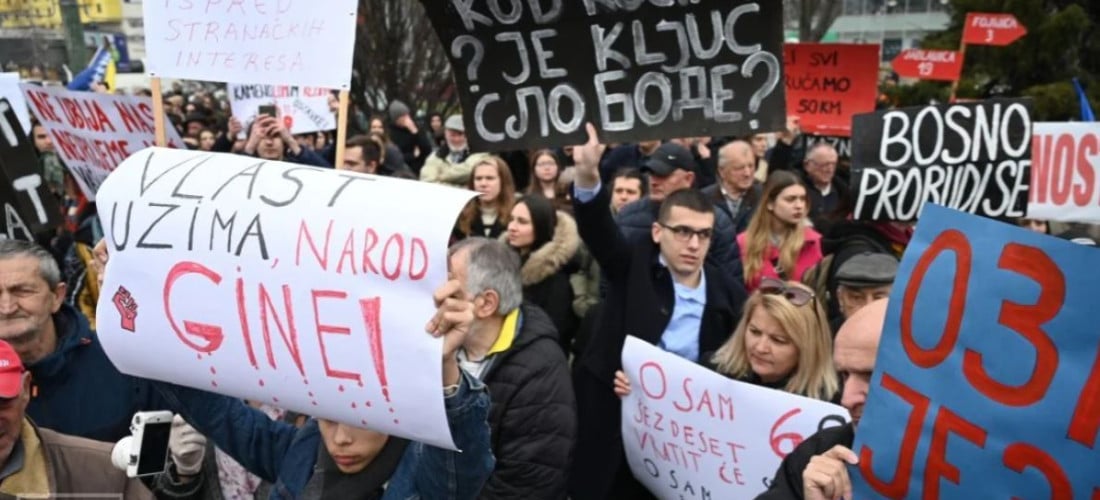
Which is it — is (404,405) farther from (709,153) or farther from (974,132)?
(709,153)

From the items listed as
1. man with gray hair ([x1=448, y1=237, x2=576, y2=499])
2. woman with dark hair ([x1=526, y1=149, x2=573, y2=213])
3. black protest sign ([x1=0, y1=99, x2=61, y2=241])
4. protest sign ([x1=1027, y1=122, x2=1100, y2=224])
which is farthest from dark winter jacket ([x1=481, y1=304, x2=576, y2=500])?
woman with dark hair ([x1=526, y1=149, x2=573, y2=213])

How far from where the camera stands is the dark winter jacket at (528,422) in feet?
10.2

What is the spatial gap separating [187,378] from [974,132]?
4021 mm

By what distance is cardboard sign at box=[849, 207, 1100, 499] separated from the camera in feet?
5.86

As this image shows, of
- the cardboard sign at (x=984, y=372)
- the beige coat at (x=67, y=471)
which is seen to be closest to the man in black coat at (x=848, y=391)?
the cardboard sign at (x=984, y=372)

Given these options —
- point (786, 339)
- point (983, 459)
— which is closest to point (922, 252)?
point (983, 459)

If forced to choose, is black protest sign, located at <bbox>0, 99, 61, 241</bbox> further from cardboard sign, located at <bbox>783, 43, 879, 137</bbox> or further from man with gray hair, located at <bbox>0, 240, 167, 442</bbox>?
cardboard sign, located at <bbox>783, 43, 879, 137</bbox>

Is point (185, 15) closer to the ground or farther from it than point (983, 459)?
farther from it

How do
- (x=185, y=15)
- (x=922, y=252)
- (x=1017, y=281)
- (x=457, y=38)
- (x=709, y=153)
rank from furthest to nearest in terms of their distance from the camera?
A: (x=709, y=153), (x=457, y=38), (x=185, y=15), (x=922, y=252), (x=1017, y=281)

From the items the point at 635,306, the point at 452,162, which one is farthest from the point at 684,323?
the point at 452,162

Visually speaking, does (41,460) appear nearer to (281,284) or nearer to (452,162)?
(281,284)

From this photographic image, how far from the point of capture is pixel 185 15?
3.10 meters

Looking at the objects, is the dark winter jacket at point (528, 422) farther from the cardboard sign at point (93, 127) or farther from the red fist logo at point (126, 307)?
the cardboard sign at point (93, 127)

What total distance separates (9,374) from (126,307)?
Result: 361 mm
